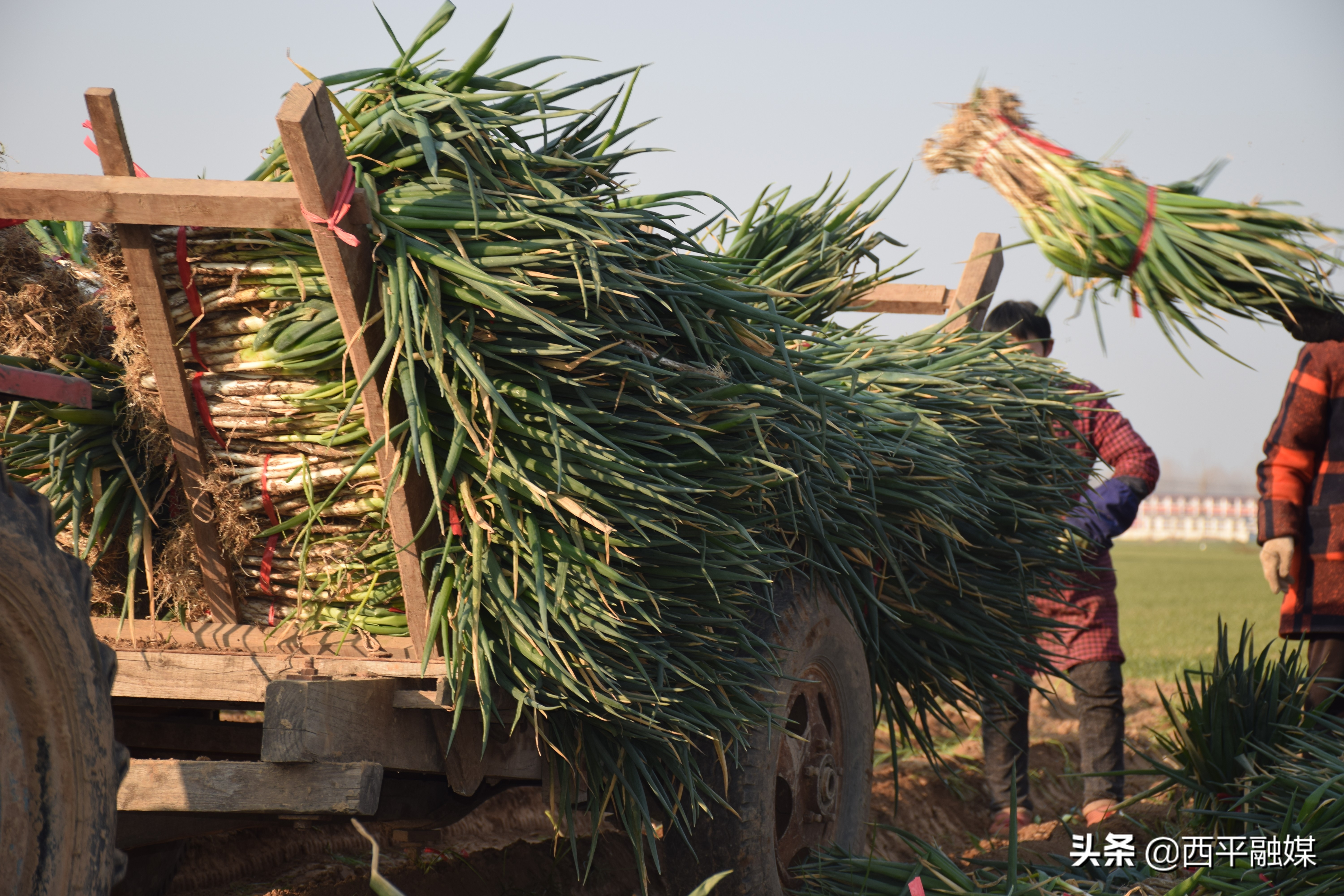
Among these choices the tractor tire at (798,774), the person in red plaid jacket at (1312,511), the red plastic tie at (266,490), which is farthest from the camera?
the person in red plaid jacket at (1312,511)

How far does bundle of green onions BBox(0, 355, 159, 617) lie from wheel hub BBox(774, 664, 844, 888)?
4.87 ft

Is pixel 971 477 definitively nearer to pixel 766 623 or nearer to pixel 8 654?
pixel 766 623

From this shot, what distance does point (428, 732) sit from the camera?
201cm

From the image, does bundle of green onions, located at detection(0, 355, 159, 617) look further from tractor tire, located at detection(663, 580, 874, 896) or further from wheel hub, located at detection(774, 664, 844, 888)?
wheel hub, located at detection(774, 664, 844, 888)

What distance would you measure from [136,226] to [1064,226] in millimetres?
2383

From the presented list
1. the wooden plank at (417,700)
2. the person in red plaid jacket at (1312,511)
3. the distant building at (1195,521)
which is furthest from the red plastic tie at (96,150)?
the distant building at (1195,521)

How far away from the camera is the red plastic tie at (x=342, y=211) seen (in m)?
1.63

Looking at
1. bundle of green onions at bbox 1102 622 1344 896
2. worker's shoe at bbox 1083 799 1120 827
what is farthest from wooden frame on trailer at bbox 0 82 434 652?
worker's shoe at bbox 1083 799 1120 827

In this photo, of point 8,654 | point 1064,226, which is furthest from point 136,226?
point 1064,226

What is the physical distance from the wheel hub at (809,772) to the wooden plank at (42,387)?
1626 millimetres

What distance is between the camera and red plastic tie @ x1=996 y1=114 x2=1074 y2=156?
3037 mm

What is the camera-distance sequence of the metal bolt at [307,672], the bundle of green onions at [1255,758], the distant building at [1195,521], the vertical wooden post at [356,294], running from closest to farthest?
the vertical wooden post at [356,294] → the metal bolt at [307,672] → the bundle of green onions at [1255,758] → the distant building at [1195,521]

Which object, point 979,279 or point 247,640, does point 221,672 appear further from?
point 979,279

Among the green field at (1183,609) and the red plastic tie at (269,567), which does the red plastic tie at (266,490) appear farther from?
the green field at (1183,609)
